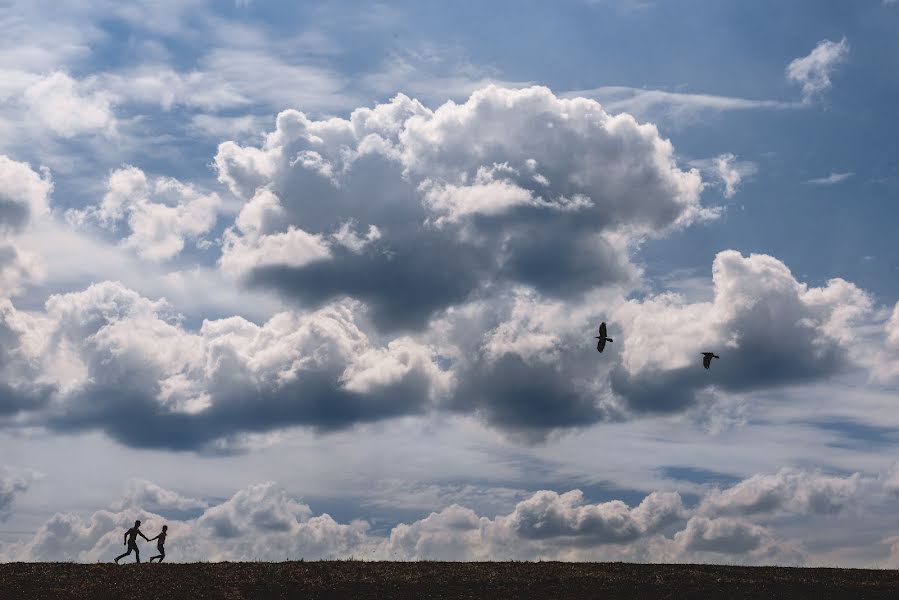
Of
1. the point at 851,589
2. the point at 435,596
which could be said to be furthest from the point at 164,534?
the point at 851,589

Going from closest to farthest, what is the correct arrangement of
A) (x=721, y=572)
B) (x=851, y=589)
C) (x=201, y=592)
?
(x=201, y=592) < (x=851, y=589) < (x=721, y=572)

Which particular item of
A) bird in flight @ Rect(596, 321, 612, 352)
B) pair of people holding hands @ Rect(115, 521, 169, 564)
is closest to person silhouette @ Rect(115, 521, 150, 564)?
pair of people holding hands @ Rect(115, 521, 169, 564)

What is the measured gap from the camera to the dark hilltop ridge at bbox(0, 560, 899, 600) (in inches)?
1901

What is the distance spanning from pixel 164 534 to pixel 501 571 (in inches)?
720

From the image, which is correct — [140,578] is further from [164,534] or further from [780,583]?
[780,583]

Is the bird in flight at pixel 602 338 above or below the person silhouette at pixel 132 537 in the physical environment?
above

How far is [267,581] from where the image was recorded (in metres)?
50.0

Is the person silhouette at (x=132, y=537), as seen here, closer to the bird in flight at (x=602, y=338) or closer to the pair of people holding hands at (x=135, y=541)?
the pair of people holding hands at (x=135, y=541)

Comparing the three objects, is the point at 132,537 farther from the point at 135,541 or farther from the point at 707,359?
the point at 707,359

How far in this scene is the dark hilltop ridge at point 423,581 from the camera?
158ft

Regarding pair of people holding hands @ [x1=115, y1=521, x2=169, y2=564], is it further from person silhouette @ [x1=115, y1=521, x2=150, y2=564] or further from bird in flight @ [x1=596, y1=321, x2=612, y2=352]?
bird in flight @ [x1=596, y1=321, x2=612, y2=352]

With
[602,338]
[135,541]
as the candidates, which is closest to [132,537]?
[135,541]

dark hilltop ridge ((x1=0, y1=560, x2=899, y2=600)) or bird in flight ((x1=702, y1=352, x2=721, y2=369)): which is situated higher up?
bird in flight ((x1=702, y1=352, x2=721, y2=369))

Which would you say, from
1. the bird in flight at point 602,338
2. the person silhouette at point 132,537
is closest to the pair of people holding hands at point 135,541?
the person silhouette at point 132,537
